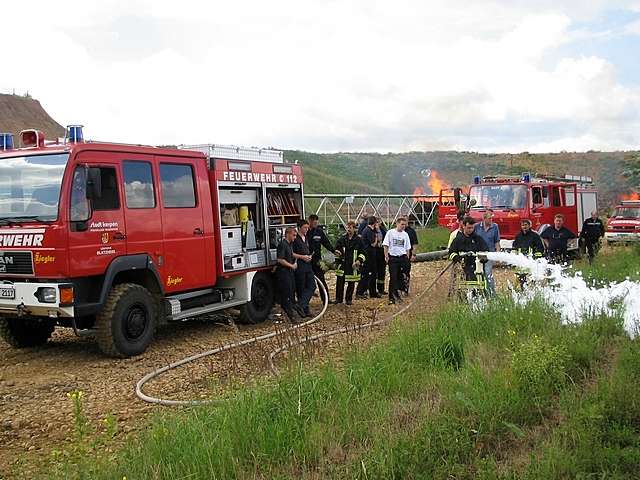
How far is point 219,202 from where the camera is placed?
32.8 feet

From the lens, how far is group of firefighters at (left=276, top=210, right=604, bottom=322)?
10570 mm

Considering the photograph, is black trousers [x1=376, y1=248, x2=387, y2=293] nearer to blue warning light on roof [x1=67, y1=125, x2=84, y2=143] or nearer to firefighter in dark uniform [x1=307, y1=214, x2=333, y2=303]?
firefighter in dark uniform [x1=307, y1=214, x2=333, y2=303]

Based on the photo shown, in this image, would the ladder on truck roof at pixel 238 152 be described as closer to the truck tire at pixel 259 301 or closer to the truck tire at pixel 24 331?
the truck tire at pixel 259 301

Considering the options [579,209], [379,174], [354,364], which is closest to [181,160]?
[354,364]

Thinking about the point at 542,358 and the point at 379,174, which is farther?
the point at 379,174

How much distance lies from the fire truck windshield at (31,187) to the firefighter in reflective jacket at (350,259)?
6008 mm

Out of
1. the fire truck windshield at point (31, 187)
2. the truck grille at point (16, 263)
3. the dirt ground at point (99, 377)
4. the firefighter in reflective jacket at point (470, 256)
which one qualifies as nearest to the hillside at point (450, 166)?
the firefighter in reflective jacket at point (470, 256)

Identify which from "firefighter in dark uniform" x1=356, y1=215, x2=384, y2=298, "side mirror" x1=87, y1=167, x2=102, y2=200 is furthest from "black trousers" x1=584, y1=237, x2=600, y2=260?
"side mirror" x1=87, y1=167, x2=102, y2=200

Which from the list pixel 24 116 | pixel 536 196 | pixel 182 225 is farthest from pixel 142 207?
pixel 24 116

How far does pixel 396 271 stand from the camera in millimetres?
12453

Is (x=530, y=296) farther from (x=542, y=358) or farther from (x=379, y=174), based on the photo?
(x=379, y=174)

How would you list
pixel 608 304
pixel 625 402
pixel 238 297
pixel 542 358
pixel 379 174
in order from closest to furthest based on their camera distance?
pixel 625 402
pixel 542 358
pixel 608 304
pixel 238 297
pixel 379 174

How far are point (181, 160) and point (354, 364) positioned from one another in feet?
16.2

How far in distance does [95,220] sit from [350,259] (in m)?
5.67
